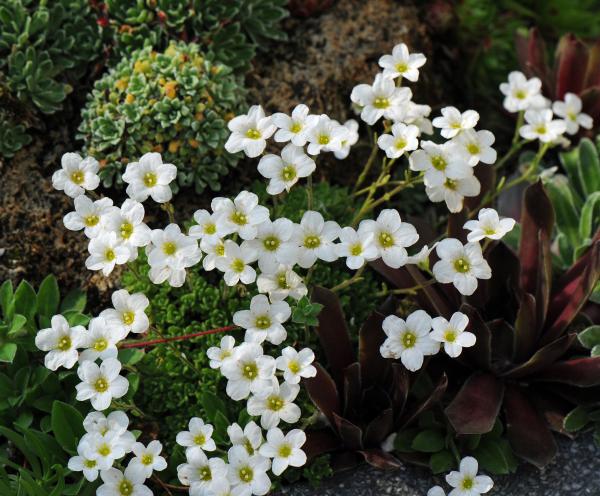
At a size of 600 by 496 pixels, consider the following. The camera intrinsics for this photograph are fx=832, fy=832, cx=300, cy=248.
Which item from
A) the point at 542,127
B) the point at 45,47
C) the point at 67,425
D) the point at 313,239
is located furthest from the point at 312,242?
the point at 45,47

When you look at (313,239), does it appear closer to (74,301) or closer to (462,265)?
(462,265)

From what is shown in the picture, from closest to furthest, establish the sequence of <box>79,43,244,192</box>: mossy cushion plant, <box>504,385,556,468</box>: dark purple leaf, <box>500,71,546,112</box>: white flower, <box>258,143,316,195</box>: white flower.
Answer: <box>258,143,316,195</box>: white flower → <box>504,385,556,468</box>: dark purple leaf → <box>79,43,244,192</box>: mossy cushion plant → <box>500,71,546,112</box>: white flower

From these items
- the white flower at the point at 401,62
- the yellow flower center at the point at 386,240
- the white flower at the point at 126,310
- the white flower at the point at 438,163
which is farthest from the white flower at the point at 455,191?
the white flower at the point at 126,310

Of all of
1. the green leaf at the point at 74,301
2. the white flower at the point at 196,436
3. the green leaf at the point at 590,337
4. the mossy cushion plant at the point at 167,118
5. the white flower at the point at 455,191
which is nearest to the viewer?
the white flower at the point at 196,436

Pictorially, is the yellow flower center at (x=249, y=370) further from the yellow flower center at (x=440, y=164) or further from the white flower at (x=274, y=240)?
the yellow flower center at (x=440, y=164)

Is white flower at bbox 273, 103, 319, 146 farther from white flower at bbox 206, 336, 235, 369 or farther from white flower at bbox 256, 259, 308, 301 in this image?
white flower at bbox 206, 336, 235, 369

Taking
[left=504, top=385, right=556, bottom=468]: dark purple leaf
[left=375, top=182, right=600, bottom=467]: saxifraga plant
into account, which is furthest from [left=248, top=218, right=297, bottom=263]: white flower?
[left=504, top=385, right=556, bottom=468]: dark purple leaf

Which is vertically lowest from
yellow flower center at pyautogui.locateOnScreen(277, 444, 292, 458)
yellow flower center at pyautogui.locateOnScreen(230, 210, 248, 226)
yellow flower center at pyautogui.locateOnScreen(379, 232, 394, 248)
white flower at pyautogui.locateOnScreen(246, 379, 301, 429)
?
yellow flower center at pyautogui.locateOnScreen(277, 444, 292, 458)
